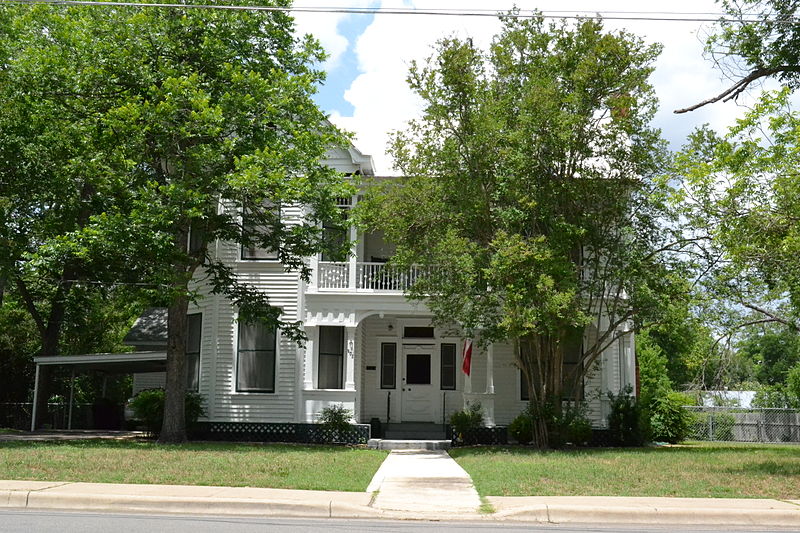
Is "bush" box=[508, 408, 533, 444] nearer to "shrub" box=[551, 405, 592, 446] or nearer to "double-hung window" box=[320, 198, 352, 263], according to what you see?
"shrub" box=[551, 405, 592, 446]

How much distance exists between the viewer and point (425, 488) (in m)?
12.2

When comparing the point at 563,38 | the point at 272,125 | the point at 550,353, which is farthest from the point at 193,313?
the point at 563,38

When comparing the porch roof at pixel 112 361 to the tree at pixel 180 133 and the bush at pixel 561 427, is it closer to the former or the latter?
the tree at pixel 180 133

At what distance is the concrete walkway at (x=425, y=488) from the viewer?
34.3 ft

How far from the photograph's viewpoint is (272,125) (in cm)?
1984

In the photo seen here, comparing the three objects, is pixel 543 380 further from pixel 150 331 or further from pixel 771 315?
pixel 150 331

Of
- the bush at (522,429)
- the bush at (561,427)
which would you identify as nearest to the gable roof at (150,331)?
the bush at (522,429)

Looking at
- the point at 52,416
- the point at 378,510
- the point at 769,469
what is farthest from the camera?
the point at 52,416

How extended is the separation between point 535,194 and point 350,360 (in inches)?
283

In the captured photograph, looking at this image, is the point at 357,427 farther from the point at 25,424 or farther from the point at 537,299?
the point at 25,424

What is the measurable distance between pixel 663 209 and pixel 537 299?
4.25 metres

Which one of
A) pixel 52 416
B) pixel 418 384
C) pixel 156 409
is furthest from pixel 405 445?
pixel 52 416

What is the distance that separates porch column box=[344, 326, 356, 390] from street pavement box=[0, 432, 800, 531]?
10878 mm

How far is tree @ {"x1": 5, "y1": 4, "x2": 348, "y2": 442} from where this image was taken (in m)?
17.0
